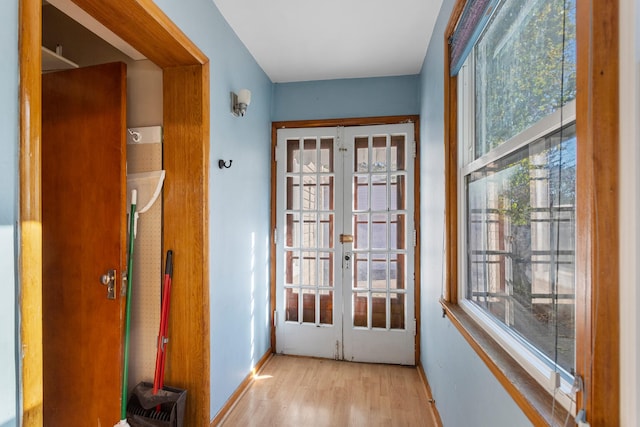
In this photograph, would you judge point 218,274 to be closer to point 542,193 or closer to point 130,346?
point 130,346

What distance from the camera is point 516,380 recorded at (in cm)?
88

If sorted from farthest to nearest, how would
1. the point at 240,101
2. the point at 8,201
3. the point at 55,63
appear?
the point at 240,101, the point at 55,63, the point at 8,201

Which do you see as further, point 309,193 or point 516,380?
point 309,193

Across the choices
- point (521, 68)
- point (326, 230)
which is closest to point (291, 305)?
point (326, 230)

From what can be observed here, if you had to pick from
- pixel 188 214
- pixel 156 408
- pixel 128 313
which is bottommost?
pixel 156 408

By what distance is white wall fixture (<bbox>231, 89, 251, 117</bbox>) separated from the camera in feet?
6.91

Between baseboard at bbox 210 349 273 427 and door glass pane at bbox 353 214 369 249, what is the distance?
4.23 feet

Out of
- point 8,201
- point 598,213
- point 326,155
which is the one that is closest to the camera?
point 598,213

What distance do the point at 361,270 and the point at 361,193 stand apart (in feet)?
2.30

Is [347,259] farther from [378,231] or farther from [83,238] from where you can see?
[83,238]

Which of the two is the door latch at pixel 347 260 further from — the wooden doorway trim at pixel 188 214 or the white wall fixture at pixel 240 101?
the white wall fixture at pixel 240 101

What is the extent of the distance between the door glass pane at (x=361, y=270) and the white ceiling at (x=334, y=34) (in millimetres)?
1643

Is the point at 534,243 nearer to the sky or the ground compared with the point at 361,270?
nearer to the sky

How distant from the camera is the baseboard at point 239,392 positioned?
1.94 meters
